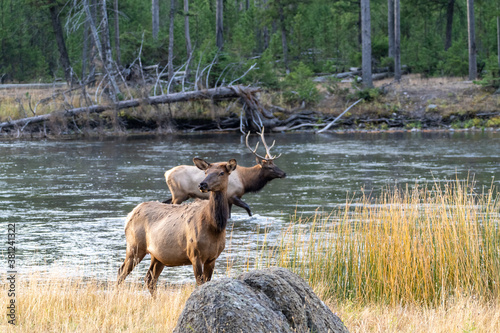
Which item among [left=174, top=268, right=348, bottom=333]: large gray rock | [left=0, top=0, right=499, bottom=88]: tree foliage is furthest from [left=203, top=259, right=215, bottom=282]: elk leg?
[left=0, top=0, right=499, bottom=88]: tree foliage

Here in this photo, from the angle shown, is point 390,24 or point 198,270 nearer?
point 198,270

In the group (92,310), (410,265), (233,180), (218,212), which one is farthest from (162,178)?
(92,310)

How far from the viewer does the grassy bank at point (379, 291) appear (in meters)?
6.03

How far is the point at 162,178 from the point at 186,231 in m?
12.0

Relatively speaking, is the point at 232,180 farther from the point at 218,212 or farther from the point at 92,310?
the point at 92,310

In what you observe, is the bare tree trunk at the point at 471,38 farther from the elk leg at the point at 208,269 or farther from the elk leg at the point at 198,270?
the elk leg at the point at 198,270

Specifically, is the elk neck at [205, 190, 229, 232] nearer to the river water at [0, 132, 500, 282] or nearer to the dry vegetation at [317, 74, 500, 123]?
the river water at [0, 132, 500, 282]

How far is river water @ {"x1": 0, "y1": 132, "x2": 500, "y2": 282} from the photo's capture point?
34.2 ft

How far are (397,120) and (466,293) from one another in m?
29.0

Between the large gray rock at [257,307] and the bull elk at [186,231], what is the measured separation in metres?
2.09

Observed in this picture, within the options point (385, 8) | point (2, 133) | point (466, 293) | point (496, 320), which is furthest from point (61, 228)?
point (385, 8)

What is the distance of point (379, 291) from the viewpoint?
24.5 ft

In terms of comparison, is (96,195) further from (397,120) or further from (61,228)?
Result: (397,120)

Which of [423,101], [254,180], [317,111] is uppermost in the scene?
[423,101]
